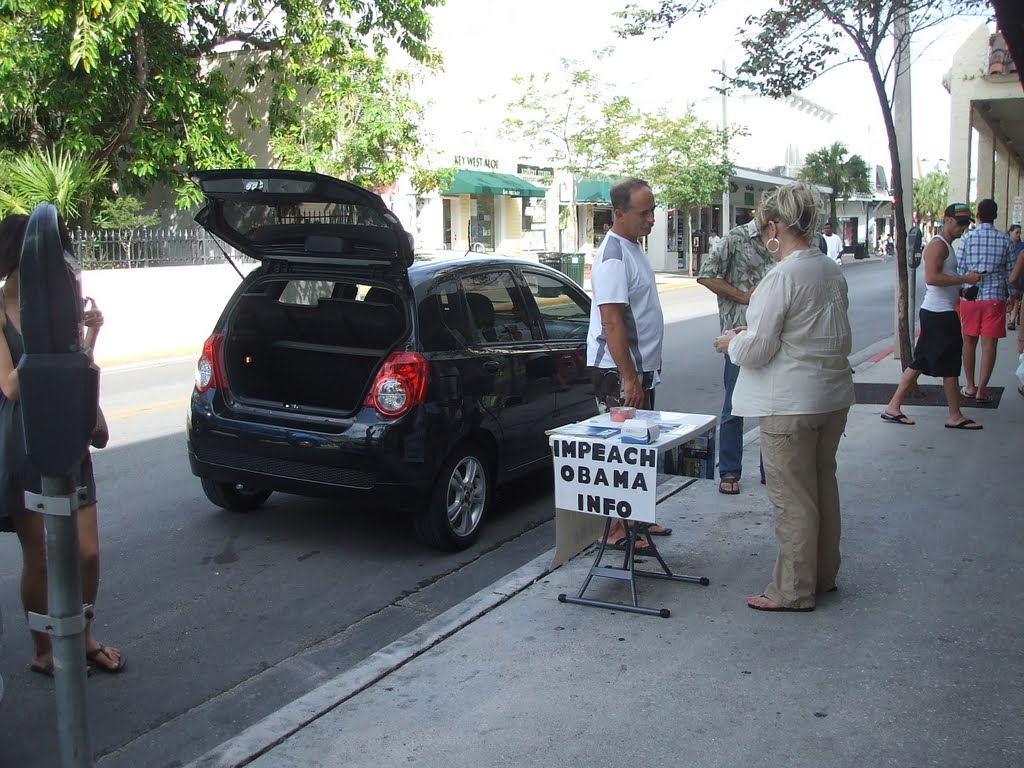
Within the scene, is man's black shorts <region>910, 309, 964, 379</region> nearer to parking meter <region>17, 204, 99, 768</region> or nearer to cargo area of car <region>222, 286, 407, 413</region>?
cargo area of car <region>222, 286, 407, 413</region>

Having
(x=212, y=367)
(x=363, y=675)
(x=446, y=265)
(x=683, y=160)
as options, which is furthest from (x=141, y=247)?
(x=683, y=160)

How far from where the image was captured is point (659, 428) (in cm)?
471

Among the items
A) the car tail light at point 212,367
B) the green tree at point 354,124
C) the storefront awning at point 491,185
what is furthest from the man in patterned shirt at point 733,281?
the storefront awning at point 491,185

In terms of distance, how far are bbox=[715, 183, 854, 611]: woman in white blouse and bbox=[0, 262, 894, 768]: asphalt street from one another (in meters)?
1.68

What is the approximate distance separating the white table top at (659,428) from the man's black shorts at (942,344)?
4.22 metres

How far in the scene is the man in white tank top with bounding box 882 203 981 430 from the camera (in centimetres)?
848

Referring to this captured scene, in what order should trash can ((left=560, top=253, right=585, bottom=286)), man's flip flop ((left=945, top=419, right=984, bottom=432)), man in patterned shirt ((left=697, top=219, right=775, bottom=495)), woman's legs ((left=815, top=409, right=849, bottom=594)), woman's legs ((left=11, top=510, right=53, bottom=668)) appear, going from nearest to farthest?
woman's legs ((left=11, top=510, right=53, bottom=668))
woman's legs ((left=815, top=409, right=849, bottom=594))
man in patterned shirt ((left=697, top=219, right=775, bottom=495))
man's flip flop ((left=945, top=419, right=984, bottom=432))
trash can ((left=560, top=253, right=585, bottom=286))

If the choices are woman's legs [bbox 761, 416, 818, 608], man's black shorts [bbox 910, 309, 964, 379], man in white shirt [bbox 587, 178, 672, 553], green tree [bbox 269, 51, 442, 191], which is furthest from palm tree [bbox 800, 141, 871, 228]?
woman's legs [bbox 761, 416, 818, 608]

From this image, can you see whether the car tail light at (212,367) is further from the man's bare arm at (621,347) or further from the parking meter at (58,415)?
the parking meter at (58,415)

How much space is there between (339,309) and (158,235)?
11939 millimetres

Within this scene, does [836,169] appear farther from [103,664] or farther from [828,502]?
[103,664]

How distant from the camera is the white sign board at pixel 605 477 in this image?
179 inches

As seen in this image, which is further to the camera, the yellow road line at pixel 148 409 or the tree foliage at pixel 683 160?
the tree foliage at pixel 683 160

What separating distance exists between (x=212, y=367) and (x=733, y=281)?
3310 millimetres
